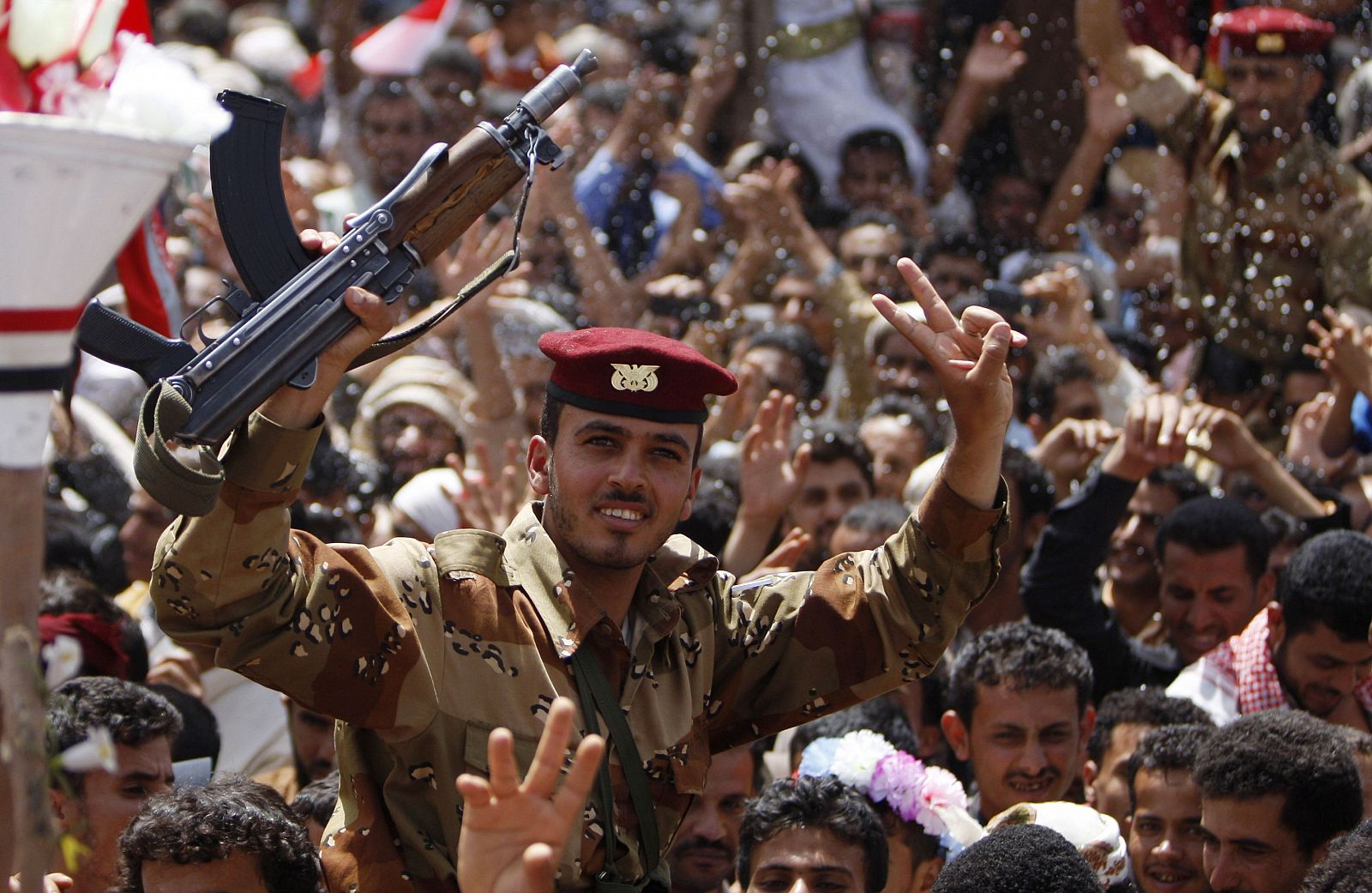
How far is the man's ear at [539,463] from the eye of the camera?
12.1 ft

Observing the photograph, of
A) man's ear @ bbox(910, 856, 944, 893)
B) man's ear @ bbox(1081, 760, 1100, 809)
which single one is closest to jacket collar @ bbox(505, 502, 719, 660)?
man's ear @ bbox(910, 856, 944, 893)

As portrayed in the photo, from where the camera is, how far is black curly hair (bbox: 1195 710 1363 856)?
4301mm

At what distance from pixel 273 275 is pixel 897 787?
2.33 meters

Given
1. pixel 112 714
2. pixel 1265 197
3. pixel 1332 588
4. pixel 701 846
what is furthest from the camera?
pixel 1265 197

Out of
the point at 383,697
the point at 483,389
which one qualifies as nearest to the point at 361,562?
the point at 383,697

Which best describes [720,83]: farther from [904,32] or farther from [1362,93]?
[1362,93]

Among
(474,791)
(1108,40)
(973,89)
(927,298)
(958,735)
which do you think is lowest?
(958,735)

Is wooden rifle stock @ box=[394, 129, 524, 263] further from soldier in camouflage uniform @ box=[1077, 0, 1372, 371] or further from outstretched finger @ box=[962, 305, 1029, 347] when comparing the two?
soldier in camouflage uniform @ box=[1077, 0, 1372, 371]

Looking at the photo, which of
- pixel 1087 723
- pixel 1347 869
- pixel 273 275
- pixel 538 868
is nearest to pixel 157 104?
pixel 538 868

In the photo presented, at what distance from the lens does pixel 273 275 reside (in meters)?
3.30

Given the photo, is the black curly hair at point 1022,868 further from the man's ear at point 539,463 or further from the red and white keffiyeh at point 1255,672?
the red and white keffiyeh at point 1255,672

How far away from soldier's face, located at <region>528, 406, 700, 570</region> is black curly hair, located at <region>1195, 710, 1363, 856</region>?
5.16ft

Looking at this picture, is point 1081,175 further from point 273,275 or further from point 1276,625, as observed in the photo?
point 273,275

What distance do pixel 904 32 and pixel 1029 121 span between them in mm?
857
